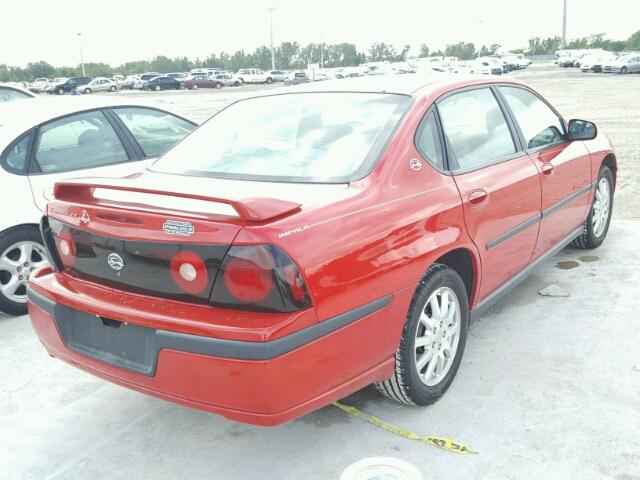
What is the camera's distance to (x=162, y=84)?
5444 cm

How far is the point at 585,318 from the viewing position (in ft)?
13.5

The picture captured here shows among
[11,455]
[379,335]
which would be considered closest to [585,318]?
[379,335]

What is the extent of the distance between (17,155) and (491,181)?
3.28 metres

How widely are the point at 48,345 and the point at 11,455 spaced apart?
523mm

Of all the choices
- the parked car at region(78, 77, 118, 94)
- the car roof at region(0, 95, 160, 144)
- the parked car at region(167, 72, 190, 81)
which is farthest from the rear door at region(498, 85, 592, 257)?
the parked car at region(167, 72, 190, 81)

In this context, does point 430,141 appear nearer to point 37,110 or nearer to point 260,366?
point 260,366

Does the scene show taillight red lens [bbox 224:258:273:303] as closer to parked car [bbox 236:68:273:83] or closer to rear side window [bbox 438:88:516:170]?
rear side window [bbox 438:88:516:170]

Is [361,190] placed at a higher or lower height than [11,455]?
higher

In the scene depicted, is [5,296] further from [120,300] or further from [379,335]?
[379,335]

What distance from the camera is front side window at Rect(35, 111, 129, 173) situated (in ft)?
15.7

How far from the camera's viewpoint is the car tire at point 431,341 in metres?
2.89

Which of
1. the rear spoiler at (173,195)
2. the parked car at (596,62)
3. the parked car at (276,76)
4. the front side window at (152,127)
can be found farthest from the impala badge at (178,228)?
the parked car at (276,76)

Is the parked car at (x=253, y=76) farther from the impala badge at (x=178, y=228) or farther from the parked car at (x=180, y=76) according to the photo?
the impala badge at (x=178, y=228)

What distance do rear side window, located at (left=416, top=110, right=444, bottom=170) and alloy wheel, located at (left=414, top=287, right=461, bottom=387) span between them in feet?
2.04
